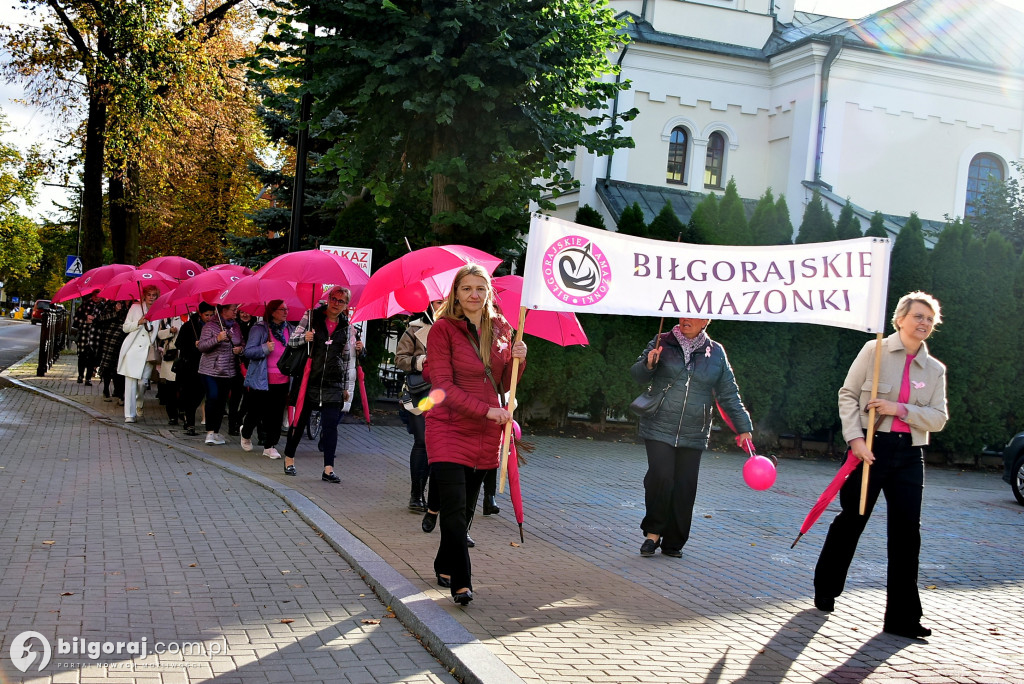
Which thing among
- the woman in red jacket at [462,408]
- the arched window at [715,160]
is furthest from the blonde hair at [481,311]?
the arched window at [715,160]

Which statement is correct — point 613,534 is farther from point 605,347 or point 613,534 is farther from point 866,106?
point 866,106

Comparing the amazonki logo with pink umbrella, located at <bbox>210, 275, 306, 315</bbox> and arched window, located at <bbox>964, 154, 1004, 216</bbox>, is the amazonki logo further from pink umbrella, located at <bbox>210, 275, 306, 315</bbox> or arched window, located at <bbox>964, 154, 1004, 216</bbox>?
arched window, located at <bbox>964, 154, 1004, 216</bbox>

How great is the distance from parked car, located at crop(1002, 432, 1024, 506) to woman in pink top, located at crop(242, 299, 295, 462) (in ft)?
30.9

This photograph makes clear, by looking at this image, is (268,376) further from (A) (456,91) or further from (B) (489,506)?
(A) (456,91)

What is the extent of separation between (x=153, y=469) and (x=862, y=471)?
24.9 feet

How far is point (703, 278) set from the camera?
689cm

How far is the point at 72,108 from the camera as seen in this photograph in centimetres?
2473

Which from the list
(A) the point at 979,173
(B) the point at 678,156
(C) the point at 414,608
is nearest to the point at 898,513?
(C) the point at 414,608

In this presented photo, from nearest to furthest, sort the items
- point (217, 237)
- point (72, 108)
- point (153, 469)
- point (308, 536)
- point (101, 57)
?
point (308, 536)
point (153, 469)
point (101, 57)
point (72, 108)
point (217, 237)

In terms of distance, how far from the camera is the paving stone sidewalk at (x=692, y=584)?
5371 millimetres

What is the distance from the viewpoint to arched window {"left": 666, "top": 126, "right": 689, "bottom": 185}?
1125 inches

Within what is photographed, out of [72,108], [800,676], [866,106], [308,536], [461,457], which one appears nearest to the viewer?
[800,676]

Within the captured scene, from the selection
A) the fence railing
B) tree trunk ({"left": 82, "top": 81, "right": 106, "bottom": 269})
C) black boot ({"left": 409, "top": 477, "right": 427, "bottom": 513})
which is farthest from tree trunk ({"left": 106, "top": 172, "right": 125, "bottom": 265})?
black boot ({"left": 409, "top": 477, "right": 427, "bottom": 513})

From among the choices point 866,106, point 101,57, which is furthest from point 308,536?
point 866,106
